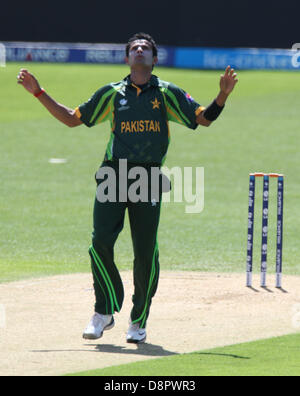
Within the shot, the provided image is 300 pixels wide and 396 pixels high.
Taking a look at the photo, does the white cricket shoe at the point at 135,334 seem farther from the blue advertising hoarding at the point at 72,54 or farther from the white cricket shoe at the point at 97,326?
the blue advertising hoarding at the point at 72,54

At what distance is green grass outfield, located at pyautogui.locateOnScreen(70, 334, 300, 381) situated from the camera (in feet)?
20.2

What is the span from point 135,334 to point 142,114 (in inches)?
64.4

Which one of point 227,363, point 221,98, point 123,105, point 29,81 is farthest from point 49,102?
point 227,363

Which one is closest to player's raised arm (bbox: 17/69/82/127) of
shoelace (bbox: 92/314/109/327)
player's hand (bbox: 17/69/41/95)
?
player's hand (bbox: 17/69/41/95)

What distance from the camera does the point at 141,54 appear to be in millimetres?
7215

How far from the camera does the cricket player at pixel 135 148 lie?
7102mm

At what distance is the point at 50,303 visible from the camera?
845 cm

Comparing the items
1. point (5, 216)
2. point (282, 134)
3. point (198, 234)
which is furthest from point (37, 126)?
point (198, 234)

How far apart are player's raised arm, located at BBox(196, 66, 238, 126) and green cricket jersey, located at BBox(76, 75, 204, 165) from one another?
70 millimetres

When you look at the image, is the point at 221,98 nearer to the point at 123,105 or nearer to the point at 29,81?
the point at 123,105

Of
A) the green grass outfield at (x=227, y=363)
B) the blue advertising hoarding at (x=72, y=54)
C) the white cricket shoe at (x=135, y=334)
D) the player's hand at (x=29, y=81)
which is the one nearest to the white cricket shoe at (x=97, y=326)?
the white cricket shoe at (x=135, y=334)

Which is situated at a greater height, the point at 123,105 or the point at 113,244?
the point at 123,105

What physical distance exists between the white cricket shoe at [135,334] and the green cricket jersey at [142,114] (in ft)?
4.08

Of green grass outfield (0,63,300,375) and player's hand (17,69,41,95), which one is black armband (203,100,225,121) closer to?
player's hand (17,69,41,95)
